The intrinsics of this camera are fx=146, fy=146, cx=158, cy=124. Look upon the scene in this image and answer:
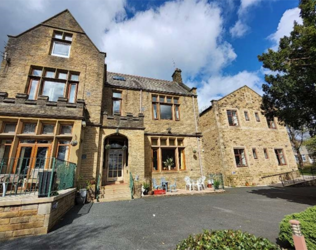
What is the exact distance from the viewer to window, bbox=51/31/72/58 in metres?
10.8

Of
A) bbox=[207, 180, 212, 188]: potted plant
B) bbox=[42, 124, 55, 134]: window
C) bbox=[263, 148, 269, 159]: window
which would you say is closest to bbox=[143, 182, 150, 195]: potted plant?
bbox=[207, 180, 212, 188]: potted plant

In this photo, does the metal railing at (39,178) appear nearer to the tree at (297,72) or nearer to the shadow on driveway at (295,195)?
the tree at (297,72)

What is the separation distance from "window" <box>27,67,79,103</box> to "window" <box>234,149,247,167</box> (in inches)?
597

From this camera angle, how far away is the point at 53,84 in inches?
398

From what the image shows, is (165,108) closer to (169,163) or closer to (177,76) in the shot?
(169,163)

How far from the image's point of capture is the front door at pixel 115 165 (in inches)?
424

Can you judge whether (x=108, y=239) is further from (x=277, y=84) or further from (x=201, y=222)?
(x=277, y=84)

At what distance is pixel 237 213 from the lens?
590 cm

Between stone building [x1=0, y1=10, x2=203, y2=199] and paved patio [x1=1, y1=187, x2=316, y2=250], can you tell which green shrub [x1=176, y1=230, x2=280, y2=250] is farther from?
stone building [x1=0, y1=10, x2=203, y2=199]

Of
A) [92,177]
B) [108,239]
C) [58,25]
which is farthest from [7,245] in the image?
[58,25]

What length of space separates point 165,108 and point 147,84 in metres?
3.28

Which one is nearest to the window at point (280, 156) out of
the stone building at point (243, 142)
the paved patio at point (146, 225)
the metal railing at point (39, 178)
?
the stone building at point (243, 142)

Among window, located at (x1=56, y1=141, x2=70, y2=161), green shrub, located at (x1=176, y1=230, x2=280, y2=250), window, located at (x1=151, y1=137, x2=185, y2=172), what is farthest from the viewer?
window, located at (x1=151, y1=137, x2=185, y2=172)

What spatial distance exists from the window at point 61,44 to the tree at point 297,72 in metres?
13.0
